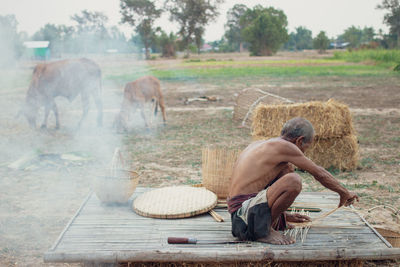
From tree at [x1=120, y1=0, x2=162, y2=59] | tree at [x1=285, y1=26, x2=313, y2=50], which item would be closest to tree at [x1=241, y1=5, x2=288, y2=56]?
tree at [x1=285, y1=26, x2=313, y2=50]

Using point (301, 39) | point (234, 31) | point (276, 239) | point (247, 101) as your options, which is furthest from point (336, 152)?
point (301, 39)

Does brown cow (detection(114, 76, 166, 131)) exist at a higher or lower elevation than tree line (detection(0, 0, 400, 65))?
lower

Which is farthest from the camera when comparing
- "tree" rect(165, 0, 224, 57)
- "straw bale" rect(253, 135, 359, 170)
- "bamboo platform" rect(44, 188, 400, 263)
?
"tree" rect(165, 0, 224, 57)

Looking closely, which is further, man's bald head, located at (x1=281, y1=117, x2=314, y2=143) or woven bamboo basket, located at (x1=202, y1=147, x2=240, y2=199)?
woven bamboo basket, located at (x1=202, y1=147, x2=240, y2=199)

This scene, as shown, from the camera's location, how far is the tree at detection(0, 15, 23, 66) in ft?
13.9

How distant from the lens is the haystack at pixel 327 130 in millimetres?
6711

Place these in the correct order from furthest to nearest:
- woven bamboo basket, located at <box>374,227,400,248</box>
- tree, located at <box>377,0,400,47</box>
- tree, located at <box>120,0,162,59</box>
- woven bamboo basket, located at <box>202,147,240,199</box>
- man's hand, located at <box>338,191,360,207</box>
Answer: tree, located at <box>377,0,400,47</box> < tree, located at <box>120,0,162,59</box> < woven bamboo basket, located at <box>202,147,240,199</box> < woven bamboo basket, located at <box>374,227,400,248</box> < man's hand, located at <box>338,191,360,207</box>

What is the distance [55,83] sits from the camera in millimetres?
10750

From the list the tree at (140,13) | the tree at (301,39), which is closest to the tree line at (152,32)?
the tree at (140,13)

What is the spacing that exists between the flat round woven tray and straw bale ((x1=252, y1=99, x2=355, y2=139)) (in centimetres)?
273

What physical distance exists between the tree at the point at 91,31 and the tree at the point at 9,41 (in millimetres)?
2683

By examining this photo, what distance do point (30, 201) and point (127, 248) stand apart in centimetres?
275

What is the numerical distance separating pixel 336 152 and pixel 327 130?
39cm

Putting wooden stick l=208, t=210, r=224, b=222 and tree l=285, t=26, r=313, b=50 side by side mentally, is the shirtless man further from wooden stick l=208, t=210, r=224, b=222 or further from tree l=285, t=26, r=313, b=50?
tree l=285, t=26, r=313, b=50
